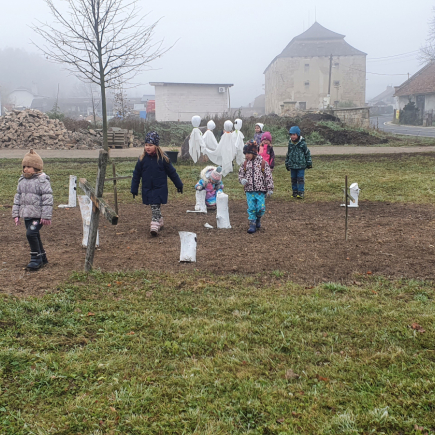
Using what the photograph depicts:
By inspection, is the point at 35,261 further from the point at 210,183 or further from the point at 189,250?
the point at 210,183

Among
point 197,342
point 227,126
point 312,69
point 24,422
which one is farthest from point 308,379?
point 312,69

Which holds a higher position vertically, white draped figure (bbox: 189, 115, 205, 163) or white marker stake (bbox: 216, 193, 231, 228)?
white draped figure (bbox: 189, 115, 205, 163)

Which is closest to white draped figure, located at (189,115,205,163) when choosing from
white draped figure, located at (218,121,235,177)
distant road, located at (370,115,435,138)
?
white draped figure, located at (218,121,235,177)

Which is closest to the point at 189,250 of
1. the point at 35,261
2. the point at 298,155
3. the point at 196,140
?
the point at 35,261

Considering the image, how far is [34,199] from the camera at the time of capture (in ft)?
18.3

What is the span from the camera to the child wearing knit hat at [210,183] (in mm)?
8961

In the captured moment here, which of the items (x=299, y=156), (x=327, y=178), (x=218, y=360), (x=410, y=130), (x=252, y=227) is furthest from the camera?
(x=410, y=130)

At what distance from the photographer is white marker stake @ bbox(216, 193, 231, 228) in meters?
7.62

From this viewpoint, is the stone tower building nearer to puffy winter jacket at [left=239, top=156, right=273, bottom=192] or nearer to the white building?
the white building

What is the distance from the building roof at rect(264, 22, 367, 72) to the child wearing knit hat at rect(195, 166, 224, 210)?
62.4 meters

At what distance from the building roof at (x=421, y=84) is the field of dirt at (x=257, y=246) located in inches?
1918

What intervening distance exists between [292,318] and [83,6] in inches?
501

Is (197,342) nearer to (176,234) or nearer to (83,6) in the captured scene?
(176,234)

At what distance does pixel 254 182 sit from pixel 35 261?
11.4 feet
